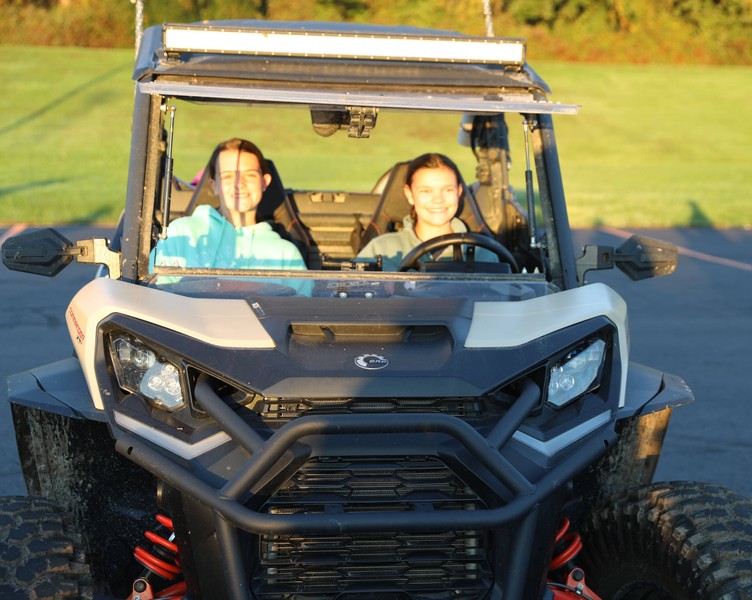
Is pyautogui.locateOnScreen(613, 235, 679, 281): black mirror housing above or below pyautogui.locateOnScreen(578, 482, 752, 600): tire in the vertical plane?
above

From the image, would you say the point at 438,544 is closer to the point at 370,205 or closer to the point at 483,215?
the point at 483,215

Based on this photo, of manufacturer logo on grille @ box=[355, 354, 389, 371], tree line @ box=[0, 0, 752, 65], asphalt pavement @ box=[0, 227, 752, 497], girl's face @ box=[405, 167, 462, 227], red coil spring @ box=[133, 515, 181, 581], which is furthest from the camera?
tree line @ box=[0, 0, 752, 65]

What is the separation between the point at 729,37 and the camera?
49312mm

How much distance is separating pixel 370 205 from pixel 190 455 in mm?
3826

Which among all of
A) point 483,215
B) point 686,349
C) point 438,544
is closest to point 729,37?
point 686,349

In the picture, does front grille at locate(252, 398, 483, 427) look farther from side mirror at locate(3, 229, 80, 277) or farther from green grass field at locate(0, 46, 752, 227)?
green grass field at locate(0, 46, 752, 227)

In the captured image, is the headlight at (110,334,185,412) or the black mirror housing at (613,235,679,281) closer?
the headlight at (110,334,185,412)

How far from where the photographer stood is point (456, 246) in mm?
4578

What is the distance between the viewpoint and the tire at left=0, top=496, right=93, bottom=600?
10.2ft

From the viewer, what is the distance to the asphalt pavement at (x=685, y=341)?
256 inches

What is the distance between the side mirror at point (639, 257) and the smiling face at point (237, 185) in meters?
1.58

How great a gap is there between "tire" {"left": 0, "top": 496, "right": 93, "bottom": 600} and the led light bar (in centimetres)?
174

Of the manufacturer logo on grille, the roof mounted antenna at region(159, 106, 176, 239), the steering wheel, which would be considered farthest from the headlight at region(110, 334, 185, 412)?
the steering wheel

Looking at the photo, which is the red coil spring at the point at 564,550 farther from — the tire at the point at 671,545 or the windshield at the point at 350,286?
the windshield at the point at 350,286
